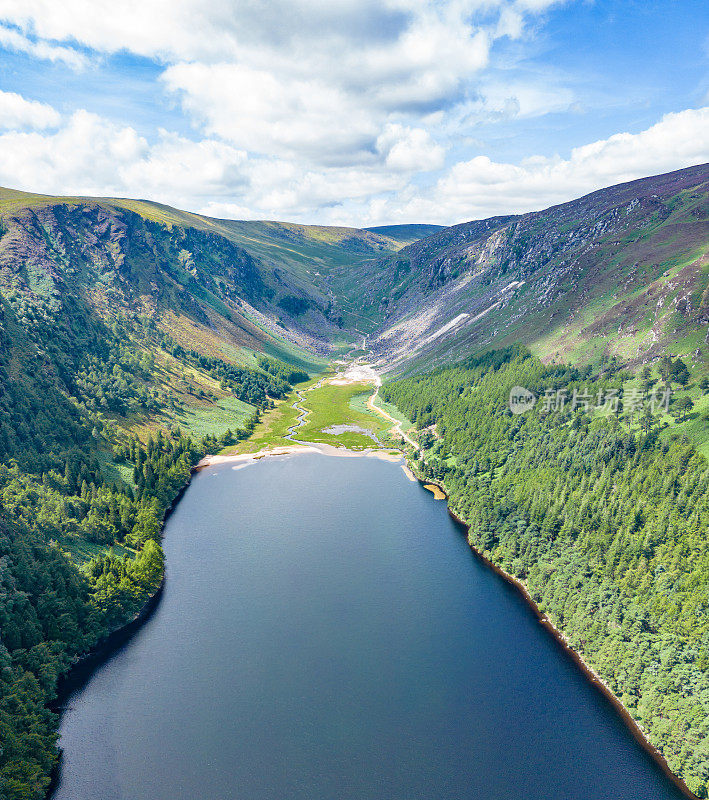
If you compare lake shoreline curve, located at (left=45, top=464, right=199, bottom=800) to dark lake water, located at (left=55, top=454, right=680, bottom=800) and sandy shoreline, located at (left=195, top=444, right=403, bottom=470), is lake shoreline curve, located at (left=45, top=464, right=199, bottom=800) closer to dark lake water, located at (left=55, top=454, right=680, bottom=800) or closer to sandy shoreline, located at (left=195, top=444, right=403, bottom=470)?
dark lake water, located at (left=55, top=454, right=680, bottom=800)

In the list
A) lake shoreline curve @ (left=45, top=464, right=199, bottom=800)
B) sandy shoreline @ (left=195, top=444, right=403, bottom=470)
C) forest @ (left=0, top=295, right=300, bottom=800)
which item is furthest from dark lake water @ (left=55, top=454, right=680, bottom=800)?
sandy shoreline @ (left=195, top=444, right=403, bottom=470)

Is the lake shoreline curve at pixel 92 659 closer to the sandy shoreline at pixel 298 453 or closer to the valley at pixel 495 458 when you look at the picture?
the valley at pixel 495 458

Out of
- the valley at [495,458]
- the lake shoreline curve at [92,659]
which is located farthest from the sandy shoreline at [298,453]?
the lake shoreline curve at [92,659]

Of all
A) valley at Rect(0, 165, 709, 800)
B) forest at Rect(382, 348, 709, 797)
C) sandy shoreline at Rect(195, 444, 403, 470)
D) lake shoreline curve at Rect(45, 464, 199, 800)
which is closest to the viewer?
forest at Rect(382, 348, 709, 797)

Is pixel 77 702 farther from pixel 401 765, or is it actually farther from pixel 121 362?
pixel 121 362

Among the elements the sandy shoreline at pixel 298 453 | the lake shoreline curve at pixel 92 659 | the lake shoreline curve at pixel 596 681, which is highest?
the sandy shoreline at pixel 298 453

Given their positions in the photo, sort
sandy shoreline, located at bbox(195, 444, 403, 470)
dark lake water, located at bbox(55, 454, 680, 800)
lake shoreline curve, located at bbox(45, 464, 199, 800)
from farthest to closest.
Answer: sandy shoreline, located at bbox(195, 444, 403, 470)
lake shoreline curve, located at bbox(45, 464, 199, 800)
dark lake water, located at bbox(55, 454, 680, 800)
